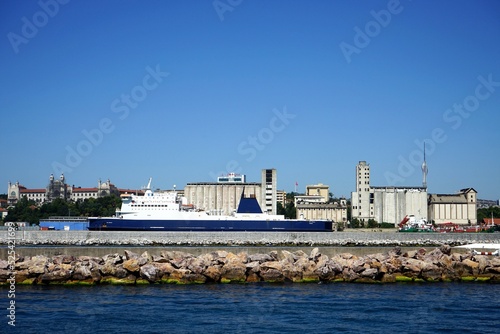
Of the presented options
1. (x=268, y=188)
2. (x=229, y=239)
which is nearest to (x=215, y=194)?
(x=268, y=188)

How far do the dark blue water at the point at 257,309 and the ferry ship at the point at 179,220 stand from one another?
106 feet

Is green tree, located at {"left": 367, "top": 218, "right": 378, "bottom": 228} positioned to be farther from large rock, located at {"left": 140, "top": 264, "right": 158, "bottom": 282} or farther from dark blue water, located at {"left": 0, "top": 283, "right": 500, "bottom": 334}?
large rock, located at {"left": 140, "top": 264, "right": 158, "bottom": 282}

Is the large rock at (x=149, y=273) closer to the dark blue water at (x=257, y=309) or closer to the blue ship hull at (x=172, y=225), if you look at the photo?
the dark blue water at (x=257, y=309)

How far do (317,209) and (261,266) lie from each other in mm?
73175

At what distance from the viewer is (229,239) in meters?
42.9

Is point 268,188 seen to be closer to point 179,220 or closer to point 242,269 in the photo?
point 179,220

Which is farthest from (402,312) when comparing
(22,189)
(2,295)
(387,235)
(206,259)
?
(22,189)

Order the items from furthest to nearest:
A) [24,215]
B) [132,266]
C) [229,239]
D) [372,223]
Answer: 1. [372,223]
2. [24,215]
3. [229,239]
4. [132,266]

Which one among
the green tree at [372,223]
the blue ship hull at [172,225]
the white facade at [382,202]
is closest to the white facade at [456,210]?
the white facade at [382,202]

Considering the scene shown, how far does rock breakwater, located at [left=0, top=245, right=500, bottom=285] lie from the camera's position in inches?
794

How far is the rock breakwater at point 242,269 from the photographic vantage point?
20172mm

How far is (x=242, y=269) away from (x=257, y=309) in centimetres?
495

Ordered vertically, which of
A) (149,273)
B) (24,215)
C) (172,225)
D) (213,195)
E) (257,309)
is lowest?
(257,309)

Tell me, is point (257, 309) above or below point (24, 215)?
below
